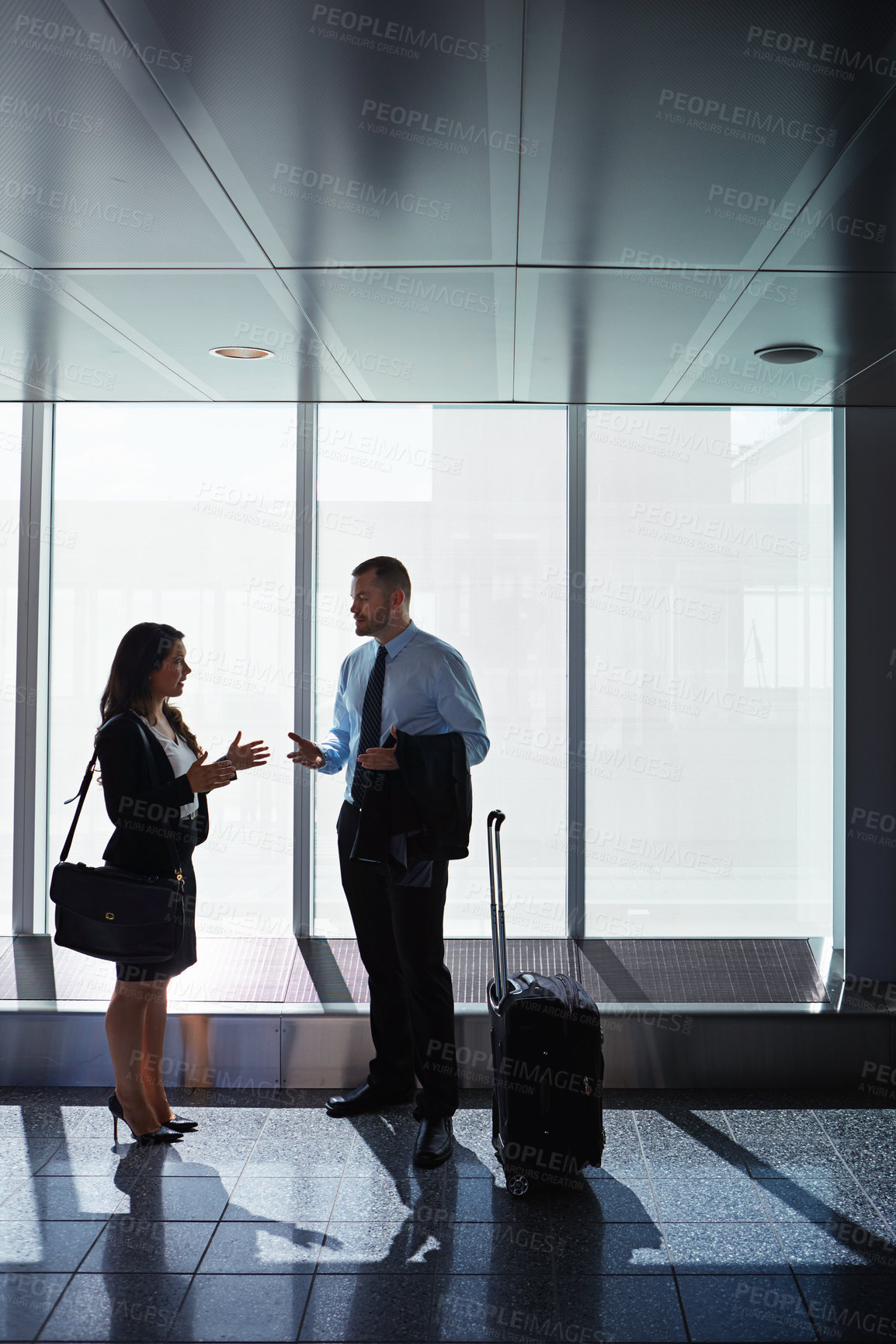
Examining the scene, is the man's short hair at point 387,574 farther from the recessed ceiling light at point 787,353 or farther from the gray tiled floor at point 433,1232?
the gray tiled floor at point 433,1232

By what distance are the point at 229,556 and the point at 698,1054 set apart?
2.82 m

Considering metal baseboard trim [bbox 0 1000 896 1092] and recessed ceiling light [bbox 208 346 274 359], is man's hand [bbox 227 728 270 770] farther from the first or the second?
recessed ceiling light [bbox 208 346 274 359]

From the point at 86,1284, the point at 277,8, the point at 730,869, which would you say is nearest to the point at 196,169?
the point at 277,8

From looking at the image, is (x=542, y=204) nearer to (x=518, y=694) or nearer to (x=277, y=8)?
(x=277, y=8)

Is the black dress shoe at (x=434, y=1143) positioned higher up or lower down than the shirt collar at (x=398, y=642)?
lower down

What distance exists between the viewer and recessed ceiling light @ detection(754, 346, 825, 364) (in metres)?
3.43

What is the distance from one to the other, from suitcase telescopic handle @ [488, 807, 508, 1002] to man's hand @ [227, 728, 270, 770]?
723 mm

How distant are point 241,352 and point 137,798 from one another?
5.20 ft

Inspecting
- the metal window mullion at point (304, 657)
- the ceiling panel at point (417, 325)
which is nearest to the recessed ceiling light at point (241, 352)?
the ceiling panel at point (417, 325)

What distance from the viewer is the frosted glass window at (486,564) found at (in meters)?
4.64

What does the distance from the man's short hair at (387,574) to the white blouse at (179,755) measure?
77 cm

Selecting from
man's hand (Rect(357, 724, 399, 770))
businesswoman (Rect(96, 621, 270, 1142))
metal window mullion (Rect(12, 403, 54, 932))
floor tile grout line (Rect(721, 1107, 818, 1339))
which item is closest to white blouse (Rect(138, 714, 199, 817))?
businesswoman (Rect(96, 621, 270, 1142))

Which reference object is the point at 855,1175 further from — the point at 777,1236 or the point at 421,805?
the point at 421,805

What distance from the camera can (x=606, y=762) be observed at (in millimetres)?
4613
